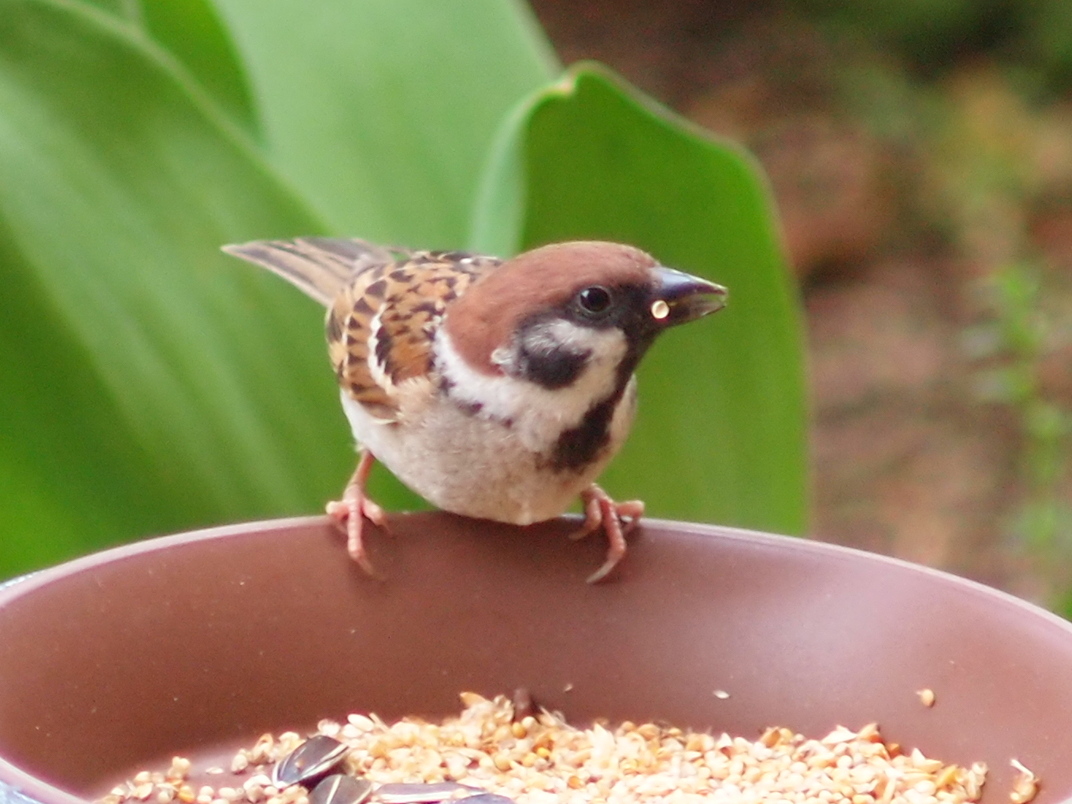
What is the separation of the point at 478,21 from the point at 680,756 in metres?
1.05

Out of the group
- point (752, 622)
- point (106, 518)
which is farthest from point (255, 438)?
point (752, 622)

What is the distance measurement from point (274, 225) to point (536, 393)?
467 millimetres

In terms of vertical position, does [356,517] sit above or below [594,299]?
below

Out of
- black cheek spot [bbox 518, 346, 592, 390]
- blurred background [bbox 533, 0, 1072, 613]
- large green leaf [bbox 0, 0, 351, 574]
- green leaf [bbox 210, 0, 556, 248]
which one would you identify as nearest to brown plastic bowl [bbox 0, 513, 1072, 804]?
black cheek spot [bbox 518, 346, 592, 390]

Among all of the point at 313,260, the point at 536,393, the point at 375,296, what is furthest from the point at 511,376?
the point at 313,260

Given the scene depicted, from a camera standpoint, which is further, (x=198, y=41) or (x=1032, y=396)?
(x=1032, y=396)

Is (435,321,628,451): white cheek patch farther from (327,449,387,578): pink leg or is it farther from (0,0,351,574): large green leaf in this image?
(0,0,351,574): large green leaf

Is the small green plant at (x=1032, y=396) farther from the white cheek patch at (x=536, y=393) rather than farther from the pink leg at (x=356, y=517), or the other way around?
the pink leg at (x=356, y=517)

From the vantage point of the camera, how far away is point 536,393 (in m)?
1.15

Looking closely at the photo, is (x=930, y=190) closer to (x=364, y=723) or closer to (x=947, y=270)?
(x=947, y=270)

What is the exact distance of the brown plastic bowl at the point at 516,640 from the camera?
939 millimetres

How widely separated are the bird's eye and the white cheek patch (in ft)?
0.10

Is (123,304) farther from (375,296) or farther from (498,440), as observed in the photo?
(498,440)

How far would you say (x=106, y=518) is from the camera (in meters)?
1.43
